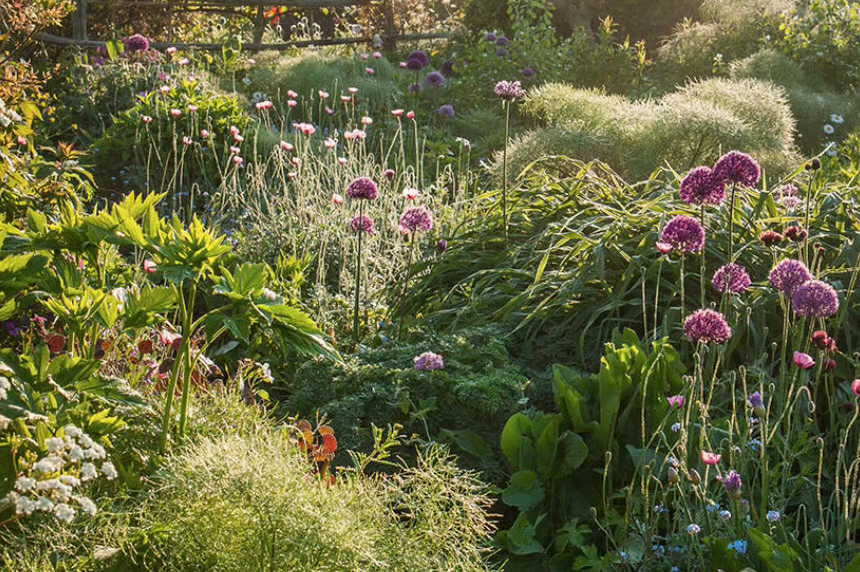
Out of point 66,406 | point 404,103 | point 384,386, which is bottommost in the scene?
point 404,103

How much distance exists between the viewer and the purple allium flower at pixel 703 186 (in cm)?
265

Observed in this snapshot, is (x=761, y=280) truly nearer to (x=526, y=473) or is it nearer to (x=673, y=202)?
(x=673, y=202)

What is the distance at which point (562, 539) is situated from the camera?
2.58 m

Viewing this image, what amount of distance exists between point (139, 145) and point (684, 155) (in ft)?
11.5

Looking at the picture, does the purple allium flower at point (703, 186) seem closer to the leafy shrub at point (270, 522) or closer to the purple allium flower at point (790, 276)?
the purple allium flower at point (790, 276)

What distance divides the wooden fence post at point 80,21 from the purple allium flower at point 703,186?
7.79m

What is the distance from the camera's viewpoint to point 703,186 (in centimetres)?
267

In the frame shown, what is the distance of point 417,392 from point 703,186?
3.70ft

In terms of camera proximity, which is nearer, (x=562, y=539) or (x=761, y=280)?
(x=562, y=539)

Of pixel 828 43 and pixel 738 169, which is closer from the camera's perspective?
pixel 738 169

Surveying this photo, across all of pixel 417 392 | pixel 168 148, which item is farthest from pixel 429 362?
pixel 168 148

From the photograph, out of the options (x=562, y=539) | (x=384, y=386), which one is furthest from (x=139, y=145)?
(x=562, y=539)

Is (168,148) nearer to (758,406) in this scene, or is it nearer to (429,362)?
(429,362)

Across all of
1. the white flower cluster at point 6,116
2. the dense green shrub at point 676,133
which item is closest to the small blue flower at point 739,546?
the white flower cluster at point 6,116
